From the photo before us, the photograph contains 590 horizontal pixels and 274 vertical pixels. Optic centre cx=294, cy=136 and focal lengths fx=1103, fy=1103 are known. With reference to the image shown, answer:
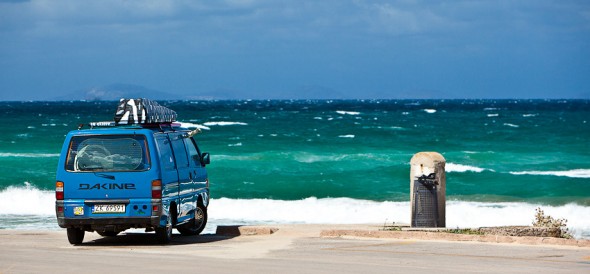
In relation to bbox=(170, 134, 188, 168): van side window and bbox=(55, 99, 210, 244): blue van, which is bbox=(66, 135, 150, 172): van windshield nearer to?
bbox=(55, 99, 210, 244): blue van

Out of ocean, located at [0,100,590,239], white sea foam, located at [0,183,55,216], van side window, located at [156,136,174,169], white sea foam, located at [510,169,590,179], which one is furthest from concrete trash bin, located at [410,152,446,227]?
white sea foam, located at [510,169,590,179]

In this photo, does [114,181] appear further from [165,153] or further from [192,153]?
[192,153]

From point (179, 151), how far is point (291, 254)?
3.27 metres

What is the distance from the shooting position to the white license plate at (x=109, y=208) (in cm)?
1439

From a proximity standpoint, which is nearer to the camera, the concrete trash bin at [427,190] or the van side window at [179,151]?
the van side window at [179,151]

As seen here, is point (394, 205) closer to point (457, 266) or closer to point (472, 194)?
point (472, 194)

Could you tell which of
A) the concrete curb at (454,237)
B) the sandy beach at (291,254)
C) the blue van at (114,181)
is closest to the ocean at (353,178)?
the sandy beach at (291,254)

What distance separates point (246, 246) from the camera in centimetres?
1430

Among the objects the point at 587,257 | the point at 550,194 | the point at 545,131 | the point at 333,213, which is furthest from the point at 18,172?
the point at 545,131

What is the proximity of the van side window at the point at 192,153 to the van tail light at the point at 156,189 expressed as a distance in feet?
→ 5.77

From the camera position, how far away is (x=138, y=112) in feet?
50.0

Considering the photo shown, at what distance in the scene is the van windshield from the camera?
1448 centimetres

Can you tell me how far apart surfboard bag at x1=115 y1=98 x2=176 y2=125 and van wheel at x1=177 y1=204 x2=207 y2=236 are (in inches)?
71.7

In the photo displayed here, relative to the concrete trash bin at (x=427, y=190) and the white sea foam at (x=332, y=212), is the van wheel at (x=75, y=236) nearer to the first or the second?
the concrete trash bin at (x=427, y=190)
